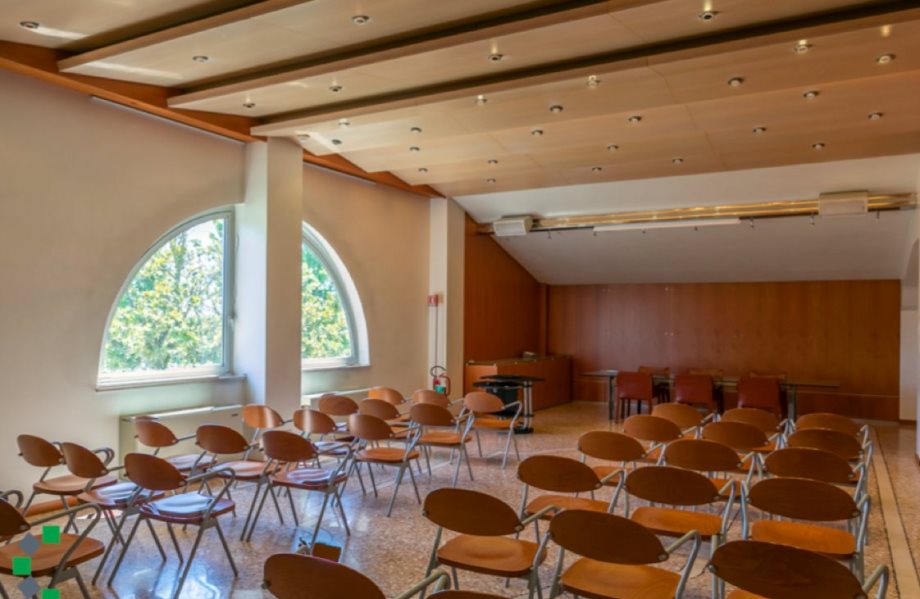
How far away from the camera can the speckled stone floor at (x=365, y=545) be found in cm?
392

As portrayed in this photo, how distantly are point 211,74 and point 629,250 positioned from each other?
7.50 meters

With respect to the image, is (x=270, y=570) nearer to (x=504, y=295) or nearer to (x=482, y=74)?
(x=482, y=74)

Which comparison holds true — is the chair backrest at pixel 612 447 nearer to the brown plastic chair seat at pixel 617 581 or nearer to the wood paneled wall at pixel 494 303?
the brown plastic chair seat at pixel 617 581

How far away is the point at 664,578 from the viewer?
9.89 feet

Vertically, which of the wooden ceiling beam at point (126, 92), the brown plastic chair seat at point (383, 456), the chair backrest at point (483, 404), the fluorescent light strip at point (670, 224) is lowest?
the brown plastic chair seat at point (383, 456)

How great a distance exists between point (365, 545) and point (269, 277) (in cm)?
358

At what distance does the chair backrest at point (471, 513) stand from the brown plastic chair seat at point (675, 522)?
1.01 m

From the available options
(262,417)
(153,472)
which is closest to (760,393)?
(262,417)

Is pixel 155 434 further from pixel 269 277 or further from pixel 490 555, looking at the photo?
pixel 490 555

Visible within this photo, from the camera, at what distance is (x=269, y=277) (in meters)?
7.39

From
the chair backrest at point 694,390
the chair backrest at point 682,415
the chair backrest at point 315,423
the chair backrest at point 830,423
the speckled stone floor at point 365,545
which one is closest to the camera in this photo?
the speckled stone floor at point 365,545

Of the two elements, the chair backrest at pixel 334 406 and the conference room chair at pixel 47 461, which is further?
the chair backrest at pixel 334 406

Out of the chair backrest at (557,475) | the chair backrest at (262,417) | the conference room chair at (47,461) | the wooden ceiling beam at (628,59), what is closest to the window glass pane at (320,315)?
the wooden ceiling beam at (628,59)

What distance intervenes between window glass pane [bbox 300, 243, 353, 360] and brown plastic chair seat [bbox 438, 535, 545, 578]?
571 centimetres
